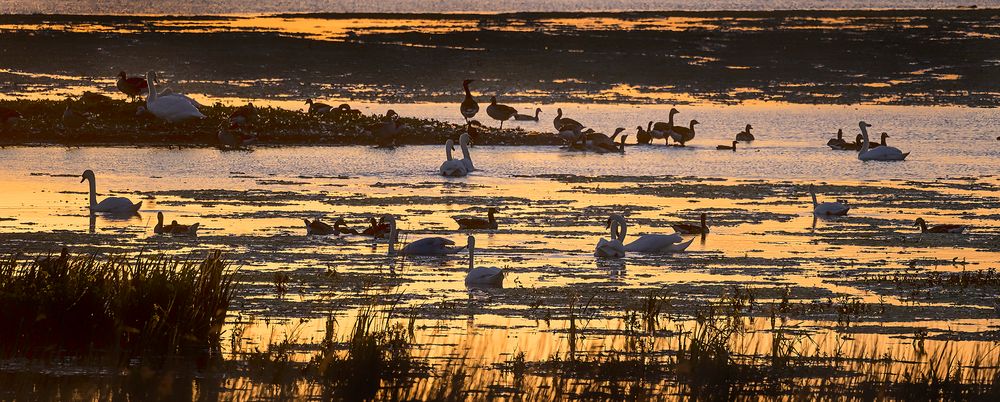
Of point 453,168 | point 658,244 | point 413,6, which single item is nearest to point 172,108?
point 453,168

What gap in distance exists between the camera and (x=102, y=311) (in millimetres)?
11156

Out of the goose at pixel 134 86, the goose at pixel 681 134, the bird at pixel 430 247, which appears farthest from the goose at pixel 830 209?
the goose at pixel 134 86

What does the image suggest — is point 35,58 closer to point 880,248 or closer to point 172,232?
point 172,232

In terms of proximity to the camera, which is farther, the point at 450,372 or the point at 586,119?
the point at 586,119

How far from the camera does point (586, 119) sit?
3672 centimetres

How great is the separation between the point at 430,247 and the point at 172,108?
585 inches

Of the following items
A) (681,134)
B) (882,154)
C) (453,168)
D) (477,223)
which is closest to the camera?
(477,223)

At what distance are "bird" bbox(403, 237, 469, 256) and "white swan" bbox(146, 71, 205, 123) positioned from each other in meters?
14.7

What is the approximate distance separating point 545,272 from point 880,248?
163 inches

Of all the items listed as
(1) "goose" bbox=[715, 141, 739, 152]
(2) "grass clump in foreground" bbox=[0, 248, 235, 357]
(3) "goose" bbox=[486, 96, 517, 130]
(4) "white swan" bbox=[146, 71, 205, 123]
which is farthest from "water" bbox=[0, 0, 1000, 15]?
(2) "grass clump in foreground" bbox=[0, 248, 235, 357]

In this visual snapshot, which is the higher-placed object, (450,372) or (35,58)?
(35,58)

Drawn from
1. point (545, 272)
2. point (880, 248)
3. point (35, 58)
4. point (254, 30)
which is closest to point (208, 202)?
point (545, 272)

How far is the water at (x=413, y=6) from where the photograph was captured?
245 feet

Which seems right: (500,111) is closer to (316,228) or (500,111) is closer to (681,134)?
(681,134)
